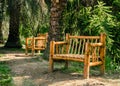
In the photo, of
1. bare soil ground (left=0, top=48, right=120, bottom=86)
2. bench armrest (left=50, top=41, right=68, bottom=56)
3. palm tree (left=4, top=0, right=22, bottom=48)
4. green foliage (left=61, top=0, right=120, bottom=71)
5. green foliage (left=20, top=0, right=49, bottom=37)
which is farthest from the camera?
palm tree (left=4, top=0, right=22, bottom=48)

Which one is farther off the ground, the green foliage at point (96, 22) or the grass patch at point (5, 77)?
the green foliage at point (96, 22)

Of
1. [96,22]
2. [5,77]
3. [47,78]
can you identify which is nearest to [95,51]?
[47,78]

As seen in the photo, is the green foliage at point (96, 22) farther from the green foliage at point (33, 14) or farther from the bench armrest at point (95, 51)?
the green foliage at point (33, 14)

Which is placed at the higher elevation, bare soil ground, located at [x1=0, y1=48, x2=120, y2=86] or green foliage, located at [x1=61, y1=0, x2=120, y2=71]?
green foliage, located at [x1=61, y1=0, x2=120, y2=71]

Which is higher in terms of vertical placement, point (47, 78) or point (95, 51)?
point (95, 51)

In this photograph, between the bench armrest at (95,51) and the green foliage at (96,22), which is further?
the green foliage at (96,22)

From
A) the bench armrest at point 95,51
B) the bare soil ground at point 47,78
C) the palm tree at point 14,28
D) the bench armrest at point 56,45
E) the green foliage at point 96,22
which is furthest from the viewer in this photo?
the palm tree at point 14,28

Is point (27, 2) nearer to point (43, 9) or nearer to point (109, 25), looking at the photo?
point (43, 9)

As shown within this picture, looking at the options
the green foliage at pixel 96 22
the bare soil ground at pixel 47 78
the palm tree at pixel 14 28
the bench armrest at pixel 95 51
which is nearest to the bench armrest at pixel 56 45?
the bare soil ground at pixel 47 78

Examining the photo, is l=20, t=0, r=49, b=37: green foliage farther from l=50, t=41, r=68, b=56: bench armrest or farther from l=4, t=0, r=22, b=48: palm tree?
l=50, t=41, r=68, b=56: bench armrest

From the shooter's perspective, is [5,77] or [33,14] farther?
[33,14]

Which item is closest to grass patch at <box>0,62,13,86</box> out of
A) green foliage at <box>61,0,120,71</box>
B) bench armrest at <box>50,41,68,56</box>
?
bench armrest at <box>50,41,68,56</box>

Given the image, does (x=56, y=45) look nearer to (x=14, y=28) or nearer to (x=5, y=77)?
(x=5, y=77)

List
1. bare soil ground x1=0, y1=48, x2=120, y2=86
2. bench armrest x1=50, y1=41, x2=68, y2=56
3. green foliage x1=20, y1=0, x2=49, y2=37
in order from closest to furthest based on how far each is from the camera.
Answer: bare soil ground x1=0, y1=48, x2=120, y2=86, bench armrest x1=50, y1=41, x2=68, y2=56, green foliage x1=20, y1=0, x2=49, y2=37
